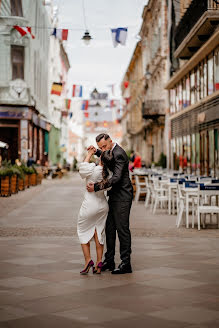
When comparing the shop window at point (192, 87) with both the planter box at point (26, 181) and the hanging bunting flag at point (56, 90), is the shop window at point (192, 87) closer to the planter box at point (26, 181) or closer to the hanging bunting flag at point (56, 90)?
the planter box at point (26, 181)

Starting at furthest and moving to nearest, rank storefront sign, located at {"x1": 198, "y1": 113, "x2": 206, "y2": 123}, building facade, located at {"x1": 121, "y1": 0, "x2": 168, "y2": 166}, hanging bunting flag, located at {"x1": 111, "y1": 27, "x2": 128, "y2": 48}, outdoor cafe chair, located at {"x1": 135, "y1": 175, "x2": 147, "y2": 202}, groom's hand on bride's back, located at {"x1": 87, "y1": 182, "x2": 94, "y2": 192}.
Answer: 1. building facade, located at {"x1": 121, "y1": 0, "x2": 168, "y2": 166}
2. storefront sign, located at {"x1": 198, "y1": 113, "x2": 206, "y2": 123}
3. hanging bunting flag, located at {"x1": 111, "y1": 27, "x2": 128, "y2": 48}
4. outdoor cafe chair, located at {"x1": 135, "y1": 175, "x2": 147, "y2": 202}
5. groom's hand on bride's back, located at {"x1": 87, "y1": 182, "x2": 94, "y2": 192}

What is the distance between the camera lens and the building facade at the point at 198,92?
2419 centimetres

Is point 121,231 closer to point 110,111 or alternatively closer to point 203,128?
point 203,128

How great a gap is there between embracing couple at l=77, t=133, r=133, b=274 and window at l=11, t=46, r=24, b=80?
32.3 m

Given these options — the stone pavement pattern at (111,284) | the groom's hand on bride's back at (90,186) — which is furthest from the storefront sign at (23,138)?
the groom's hand on bride's back at (90,186)

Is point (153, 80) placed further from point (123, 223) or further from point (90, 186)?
point (90, 186)

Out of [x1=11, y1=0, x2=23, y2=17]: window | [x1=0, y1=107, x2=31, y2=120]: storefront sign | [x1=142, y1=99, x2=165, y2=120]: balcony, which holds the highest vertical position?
[x1=11, y1=0, x2=23, y2=17]: window

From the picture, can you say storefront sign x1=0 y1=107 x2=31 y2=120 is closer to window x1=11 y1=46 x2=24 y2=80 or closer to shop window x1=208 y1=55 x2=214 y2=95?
window x1=11 y1=46 x2=24 y2=80

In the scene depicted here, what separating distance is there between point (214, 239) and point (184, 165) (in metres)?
21.0

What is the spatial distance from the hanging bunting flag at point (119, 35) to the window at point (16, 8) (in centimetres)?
1637

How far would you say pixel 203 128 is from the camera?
27016 mm

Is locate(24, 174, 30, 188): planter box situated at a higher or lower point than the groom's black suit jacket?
lower

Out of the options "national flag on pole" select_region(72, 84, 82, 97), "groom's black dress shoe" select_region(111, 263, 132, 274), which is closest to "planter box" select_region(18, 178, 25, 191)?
"groom's black dress shoe" select_region(111, 263, 132, 274)

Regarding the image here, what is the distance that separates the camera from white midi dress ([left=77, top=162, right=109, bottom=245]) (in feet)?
25.9
